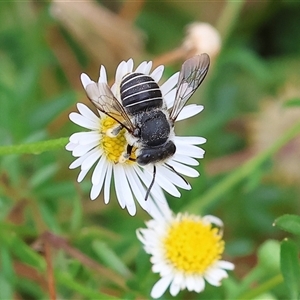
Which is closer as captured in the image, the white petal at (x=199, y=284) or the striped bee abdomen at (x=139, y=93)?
the striped bee abdomen at (x=139, y=93)

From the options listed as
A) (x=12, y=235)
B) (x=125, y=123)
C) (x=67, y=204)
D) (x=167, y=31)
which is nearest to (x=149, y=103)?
(x=125, y=123)

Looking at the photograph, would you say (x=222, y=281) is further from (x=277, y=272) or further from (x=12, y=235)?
(x=12, y=235)

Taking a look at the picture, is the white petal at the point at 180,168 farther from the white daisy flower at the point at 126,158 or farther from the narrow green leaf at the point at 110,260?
the narrow green leaf at the point at 110,260

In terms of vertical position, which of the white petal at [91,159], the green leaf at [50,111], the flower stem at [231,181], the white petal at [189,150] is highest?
the green leaf at [50,111]

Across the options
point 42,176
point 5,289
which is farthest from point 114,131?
point 5,289

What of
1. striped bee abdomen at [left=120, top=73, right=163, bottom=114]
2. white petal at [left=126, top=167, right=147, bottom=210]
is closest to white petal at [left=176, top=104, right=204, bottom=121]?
striped bee abdomen at [left=120, top=73, right=163, bottom=114]

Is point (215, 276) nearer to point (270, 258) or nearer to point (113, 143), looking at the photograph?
point (270, 258)

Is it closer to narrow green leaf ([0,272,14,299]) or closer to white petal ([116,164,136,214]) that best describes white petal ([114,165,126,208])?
white petal ([116,164,136,214])

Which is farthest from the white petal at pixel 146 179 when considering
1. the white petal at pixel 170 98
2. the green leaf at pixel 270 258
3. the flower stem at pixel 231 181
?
the flower stem at pixel 231 181
